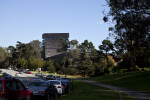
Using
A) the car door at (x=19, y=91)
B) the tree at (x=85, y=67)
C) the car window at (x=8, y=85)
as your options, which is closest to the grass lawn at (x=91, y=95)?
the car door at (x=19, y=91)

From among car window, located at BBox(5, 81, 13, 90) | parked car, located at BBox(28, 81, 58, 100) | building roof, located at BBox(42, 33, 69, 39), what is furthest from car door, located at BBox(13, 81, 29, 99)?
building roof, located at BBox(42, 33, 69, 39)

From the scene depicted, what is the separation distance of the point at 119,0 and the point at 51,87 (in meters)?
16.7

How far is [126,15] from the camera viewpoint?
1187 inches

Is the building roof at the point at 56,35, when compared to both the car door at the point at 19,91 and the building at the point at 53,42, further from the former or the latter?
the car door at the point at 19,91

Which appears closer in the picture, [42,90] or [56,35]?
[42,90]

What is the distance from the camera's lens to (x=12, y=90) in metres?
11.5

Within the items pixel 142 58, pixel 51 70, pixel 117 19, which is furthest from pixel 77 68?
pixel 117 19

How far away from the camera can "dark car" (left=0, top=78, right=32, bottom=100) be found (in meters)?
10.8

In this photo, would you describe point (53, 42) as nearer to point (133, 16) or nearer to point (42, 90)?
point (133, 16)

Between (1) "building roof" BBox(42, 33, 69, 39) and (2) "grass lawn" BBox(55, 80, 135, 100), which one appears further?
(1) "building roof" BBox(42, 33, 69, 39)

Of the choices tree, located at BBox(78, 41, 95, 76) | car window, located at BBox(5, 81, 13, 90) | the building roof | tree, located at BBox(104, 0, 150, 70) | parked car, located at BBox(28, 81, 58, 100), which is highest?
the building roof

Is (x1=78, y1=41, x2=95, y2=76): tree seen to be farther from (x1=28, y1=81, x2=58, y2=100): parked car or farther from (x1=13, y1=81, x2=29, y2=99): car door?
(x1=13, y1=81, x2=29, y2=99): car door

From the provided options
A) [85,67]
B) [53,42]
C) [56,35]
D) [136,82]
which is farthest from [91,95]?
[56,35]

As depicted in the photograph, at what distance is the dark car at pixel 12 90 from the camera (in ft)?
35.6
